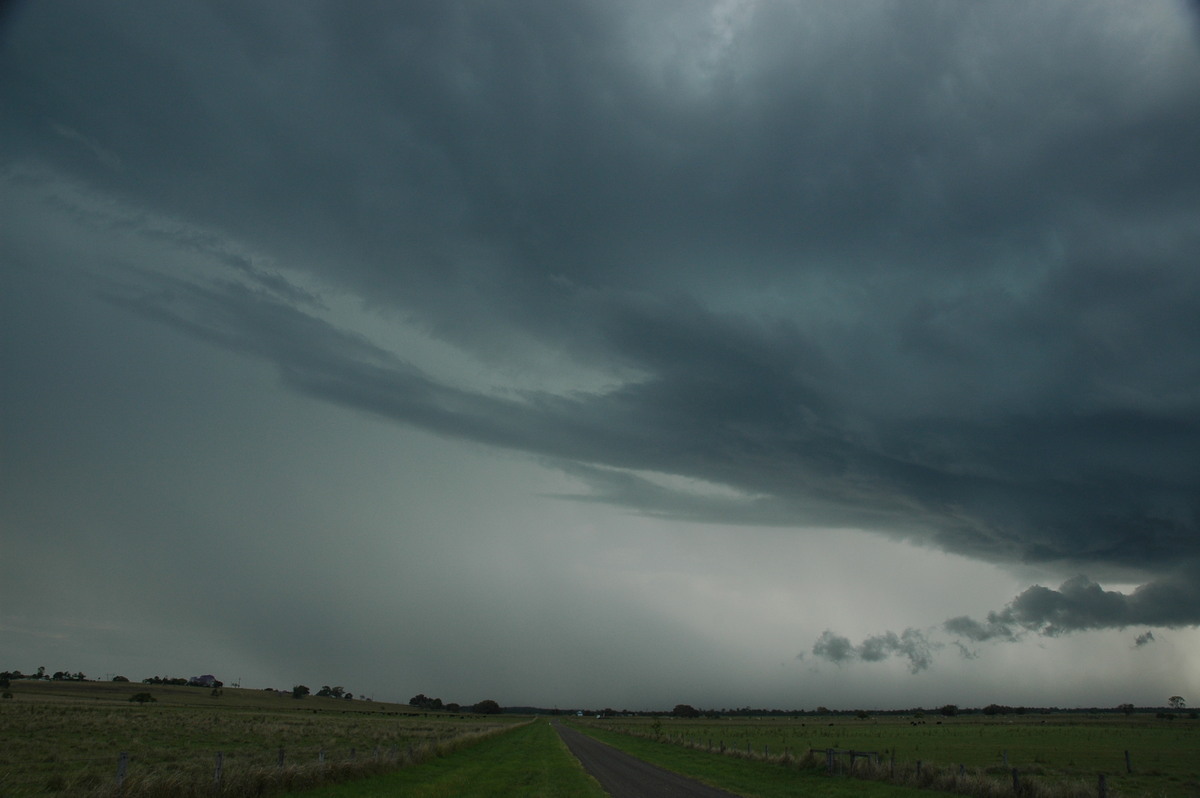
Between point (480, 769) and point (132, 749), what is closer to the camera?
point (480, 769)

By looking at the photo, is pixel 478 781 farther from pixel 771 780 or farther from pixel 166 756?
pixel 166 756

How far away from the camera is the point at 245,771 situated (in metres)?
18.9

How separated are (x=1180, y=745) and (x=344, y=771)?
73.0 m

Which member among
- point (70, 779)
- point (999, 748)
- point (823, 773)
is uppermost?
point (70, 779)

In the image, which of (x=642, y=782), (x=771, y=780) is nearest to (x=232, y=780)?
(x=642, y=782)

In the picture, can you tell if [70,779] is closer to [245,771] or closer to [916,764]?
[245,771]

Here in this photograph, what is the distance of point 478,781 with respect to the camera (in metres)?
25.8

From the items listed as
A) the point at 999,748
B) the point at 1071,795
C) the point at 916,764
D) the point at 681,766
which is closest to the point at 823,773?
the point at 916,764

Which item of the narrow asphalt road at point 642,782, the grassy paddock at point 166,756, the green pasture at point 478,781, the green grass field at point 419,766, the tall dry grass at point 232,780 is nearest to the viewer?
the tall dry grass at point 232,780

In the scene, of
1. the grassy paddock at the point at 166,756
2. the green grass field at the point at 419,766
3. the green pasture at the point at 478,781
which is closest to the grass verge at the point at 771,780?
the green grass field at the point at 419,766

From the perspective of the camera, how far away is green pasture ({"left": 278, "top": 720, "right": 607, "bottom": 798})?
21531mm

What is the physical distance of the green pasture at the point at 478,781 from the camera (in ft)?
70.6

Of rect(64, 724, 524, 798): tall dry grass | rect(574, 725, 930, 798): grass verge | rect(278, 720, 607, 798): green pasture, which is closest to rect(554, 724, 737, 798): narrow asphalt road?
rect(278, 720, 607, 798): green pasture

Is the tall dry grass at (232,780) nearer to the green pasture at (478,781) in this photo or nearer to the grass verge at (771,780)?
the green pasture at (478,781)
